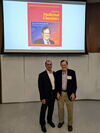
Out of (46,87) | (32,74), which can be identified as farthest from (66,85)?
(32,74)

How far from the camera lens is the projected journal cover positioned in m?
4.98

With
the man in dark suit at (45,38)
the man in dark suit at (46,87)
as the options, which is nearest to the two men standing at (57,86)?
the man in dark suit at (46,87)

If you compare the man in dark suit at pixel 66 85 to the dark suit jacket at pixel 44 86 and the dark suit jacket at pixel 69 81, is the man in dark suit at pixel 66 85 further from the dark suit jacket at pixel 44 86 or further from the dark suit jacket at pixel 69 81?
the dark suit jacket at pixel 44 86

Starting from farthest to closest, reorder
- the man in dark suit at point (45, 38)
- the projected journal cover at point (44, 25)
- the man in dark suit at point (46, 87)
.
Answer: the man in dark suit at point (45, 38) → the projected journal cover at point (44, 25) → the man in dark suit at point (46, 87)

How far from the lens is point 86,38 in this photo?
5375 millimetres

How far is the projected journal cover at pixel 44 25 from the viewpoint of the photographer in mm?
4980

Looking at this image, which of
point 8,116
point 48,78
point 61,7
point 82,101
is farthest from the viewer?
A: point 82,101

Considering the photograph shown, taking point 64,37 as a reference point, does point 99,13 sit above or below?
above

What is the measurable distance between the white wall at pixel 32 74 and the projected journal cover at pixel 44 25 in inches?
18.0

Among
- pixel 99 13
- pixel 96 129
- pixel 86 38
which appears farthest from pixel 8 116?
pixel 99 13

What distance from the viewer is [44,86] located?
3.27m

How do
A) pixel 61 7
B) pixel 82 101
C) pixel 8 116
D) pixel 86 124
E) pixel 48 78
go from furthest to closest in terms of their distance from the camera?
pixel 82 101, pixel 61 7, pixel 8 116, pixel 86 124, pixel 48 78

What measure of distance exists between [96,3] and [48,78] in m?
3.21

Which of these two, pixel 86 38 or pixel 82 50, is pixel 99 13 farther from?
pixel 82 50
